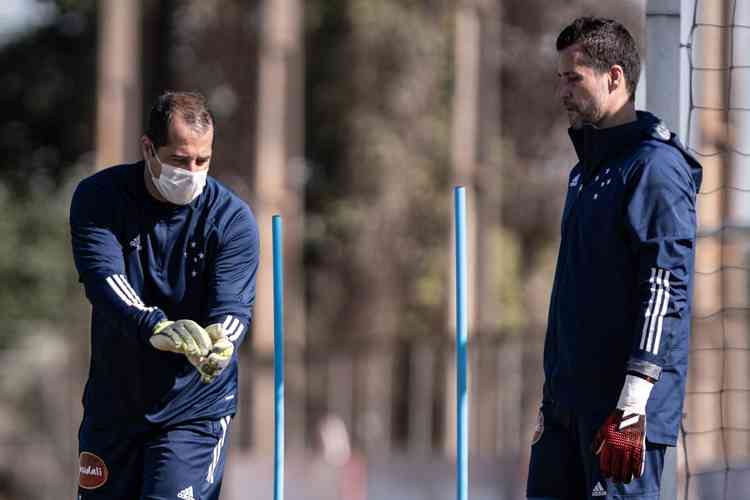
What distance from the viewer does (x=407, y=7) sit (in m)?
29.6

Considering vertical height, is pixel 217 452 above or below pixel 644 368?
below

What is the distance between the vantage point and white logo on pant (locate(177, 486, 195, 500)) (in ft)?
17.3

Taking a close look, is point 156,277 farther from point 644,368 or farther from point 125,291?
point 644,368

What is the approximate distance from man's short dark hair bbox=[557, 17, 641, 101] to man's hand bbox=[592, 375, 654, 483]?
101 cm

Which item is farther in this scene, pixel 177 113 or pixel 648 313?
pixel 177 113

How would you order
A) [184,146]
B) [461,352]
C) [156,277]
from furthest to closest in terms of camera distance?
[461,352]
[156,277]
[184,146]

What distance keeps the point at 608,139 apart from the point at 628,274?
0.46 meters

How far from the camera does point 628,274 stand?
4723 millimetres

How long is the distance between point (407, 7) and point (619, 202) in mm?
25327

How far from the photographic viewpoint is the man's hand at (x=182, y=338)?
499cm

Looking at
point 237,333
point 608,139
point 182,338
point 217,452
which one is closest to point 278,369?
point 217,452

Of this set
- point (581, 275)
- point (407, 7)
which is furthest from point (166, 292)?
point (407, 7)

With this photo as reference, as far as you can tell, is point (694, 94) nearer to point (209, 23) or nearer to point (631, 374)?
point (631, 374)

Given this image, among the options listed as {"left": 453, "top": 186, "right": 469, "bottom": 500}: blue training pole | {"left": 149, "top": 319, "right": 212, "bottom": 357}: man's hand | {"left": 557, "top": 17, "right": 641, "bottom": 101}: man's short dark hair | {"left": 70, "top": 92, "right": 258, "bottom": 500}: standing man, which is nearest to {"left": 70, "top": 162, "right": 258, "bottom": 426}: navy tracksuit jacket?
{"left": 70, "top": 92, "right": 258, "bottom": 500}: standing man
